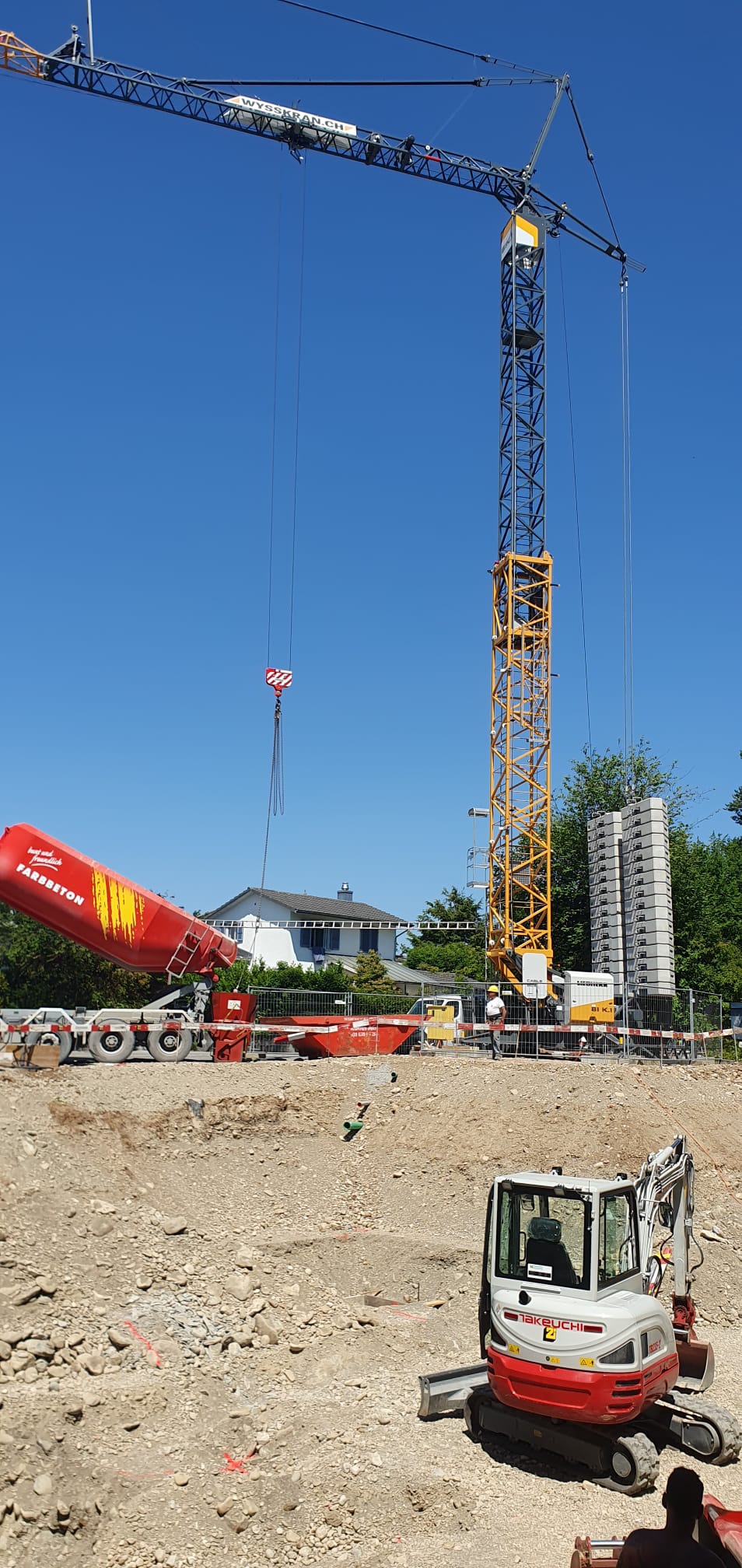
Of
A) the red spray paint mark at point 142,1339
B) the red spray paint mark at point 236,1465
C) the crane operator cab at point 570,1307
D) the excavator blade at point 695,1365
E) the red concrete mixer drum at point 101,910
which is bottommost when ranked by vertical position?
the red spray paint mark at point 236,1465

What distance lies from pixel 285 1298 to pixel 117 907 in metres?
9.71

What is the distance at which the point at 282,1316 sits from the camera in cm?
1330

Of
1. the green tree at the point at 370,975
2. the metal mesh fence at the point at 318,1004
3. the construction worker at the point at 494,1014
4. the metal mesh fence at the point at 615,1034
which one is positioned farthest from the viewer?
the green tree at the point at 370,975

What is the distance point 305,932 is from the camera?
168 feet

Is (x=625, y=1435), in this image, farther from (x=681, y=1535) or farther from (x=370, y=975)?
(x=370, y=975)

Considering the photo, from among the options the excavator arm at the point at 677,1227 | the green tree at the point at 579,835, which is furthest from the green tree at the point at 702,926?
the excavator arm at the point at 677,1227

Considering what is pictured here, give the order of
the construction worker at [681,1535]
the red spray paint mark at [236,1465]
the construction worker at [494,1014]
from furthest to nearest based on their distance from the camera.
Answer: the construction worker at [494,1014] → the red spray paint mark at [236,1465] → the construction worker at [681,1535]

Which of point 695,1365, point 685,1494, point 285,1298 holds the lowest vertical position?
point 285,1298

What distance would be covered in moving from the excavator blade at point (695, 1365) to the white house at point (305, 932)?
38.0m

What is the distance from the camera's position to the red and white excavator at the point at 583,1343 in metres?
8.82

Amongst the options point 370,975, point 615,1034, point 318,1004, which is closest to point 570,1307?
point 615,1034

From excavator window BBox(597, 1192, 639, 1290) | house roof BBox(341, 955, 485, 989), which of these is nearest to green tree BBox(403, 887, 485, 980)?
house roof BBox(341, 955, 485, 989)

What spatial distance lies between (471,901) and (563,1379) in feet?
202

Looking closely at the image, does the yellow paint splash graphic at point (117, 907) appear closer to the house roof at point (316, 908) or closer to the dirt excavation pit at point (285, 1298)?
the dirt excavation pit at point (285, 1298)
